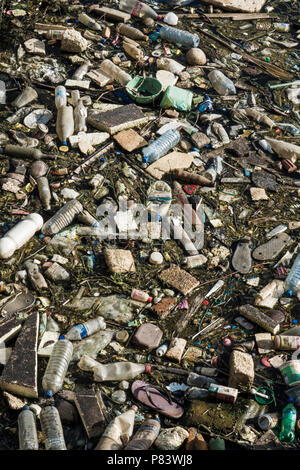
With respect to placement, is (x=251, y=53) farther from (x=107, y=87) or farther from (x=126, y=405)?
(x=126, y=405)

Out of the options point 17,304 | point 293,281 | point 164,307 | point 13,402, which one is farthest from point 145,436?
point 293,281

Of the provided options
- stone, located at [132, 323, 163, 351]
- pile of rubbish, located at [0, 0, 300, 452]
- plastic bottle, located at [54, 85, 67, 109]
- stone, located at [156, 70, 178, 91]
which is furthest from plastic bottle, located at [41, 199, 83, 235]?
stone, located at [156, 70, 178, 91]

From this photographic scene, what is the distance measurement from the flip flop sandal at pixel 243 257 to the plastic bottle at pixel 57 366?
61.3 inches

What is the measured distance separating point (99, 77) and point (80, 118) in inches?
Result: 35.5

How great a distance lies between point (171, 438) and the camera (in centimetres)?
Result: 290

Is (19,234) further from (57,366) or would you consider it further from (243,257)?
(243,257)

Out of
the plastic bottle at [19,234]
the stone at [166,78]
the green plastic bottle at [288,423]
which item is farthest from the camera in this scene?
→ the stone at [166,78]

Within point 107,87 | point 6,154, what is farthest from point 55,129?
point 107,87

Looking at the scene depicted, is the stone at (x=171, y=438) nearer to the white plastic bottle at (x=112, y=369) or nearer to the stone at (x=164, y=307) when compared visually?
the white plastic bottle at (x=112, y=369)

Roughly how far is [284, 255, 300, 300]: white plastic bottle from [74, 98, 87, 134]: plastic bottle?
2445 mm

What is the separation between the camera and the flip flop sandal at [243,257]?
405cm

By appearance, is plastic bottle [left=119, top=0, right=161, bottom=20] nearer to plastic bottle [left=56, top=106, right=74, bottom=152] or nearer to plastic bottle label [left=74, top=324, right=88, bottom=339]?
plastic bottle [left=56, top=106, right=74, bottom=152]

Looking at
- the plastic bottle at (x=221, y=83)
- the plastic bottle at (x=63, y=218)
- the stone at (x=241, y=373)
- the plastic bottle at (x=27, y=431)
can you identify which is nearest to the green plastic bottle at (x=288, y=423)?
the stone at (x=241, y=373)

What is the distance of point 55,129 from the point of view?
16.2 feet
